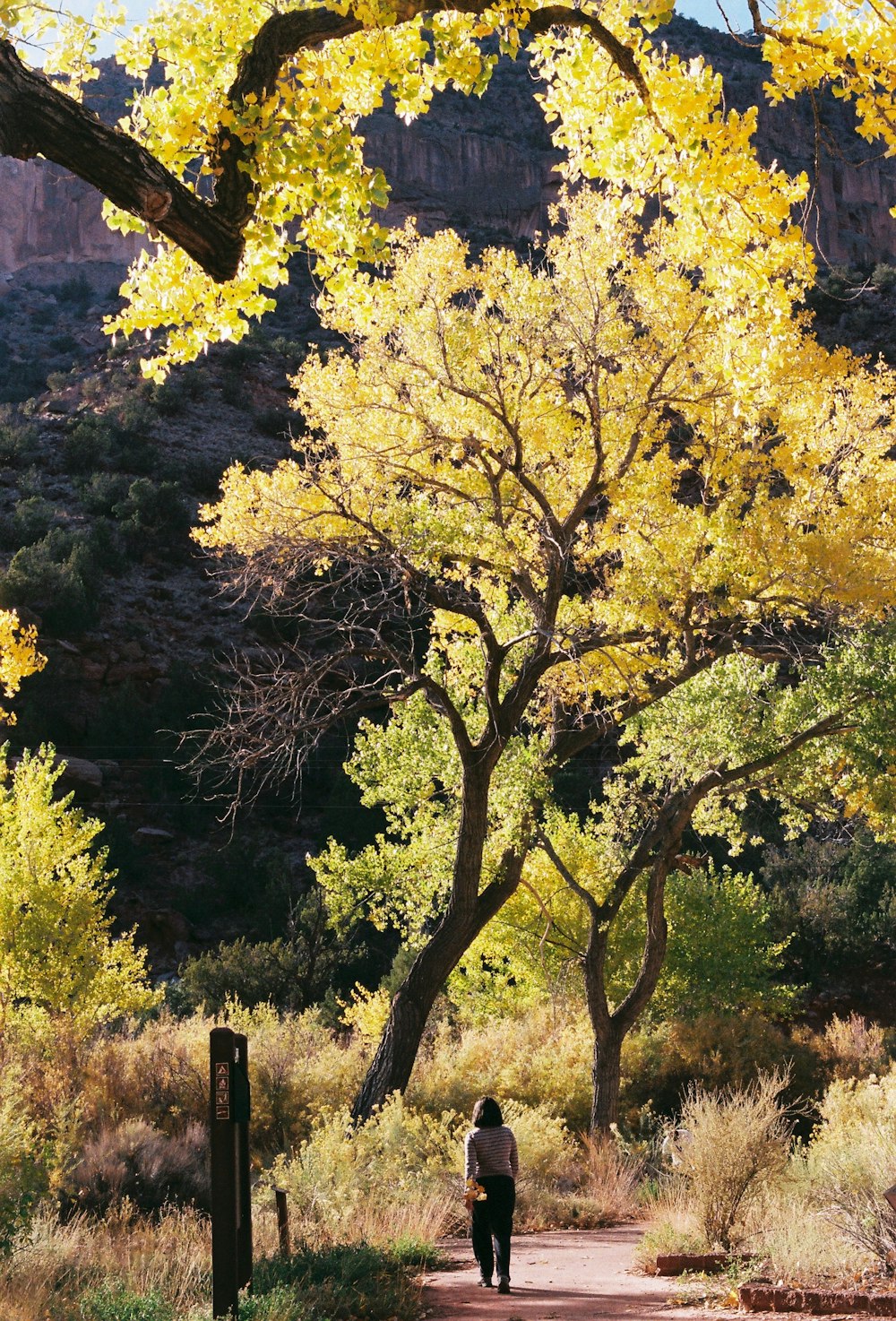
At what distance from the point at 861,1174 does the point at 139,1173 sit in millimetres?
6702

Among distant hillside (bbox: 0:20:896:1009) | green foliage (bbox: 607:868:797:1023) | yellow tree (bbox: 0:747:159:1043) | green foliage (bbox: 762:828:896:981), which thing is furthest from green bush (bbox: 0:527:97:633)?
green foliage (bbox: 762:828:896:981)

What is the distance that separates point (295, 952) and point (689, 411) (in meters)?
20.9

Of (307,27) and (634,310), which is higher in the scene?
(634,310)

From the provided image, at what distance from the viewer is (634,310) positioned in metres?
13.0

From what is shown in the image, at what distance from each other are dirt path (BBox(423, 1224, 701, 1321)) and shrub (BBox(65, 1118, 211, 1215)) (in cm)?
273

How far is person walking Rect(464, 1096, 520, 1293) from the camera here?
8273mm

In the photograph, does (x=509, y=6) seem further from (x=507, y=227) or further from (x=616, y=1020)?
(x=507, y=227)

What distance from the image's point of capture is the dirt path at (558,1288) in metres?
6.98

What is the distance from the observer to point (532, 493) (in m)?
11.8

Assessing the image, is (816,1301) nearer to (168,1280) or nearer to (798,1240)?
(798,1240)

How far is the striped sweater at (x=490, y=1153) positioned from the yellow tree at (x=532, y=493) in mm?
3140

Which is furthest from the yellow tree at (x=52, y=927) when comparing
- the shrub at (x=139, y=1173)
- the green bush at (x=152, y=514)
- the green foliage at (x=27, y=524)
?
the green bush at (x=152, y=514)

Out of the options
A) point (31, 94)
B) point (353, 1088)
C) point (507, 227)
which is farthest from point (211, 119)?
point (507, 227)

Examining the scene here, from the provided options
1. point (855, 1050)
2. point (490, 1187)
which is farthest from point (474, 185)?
point (490, 1187)
